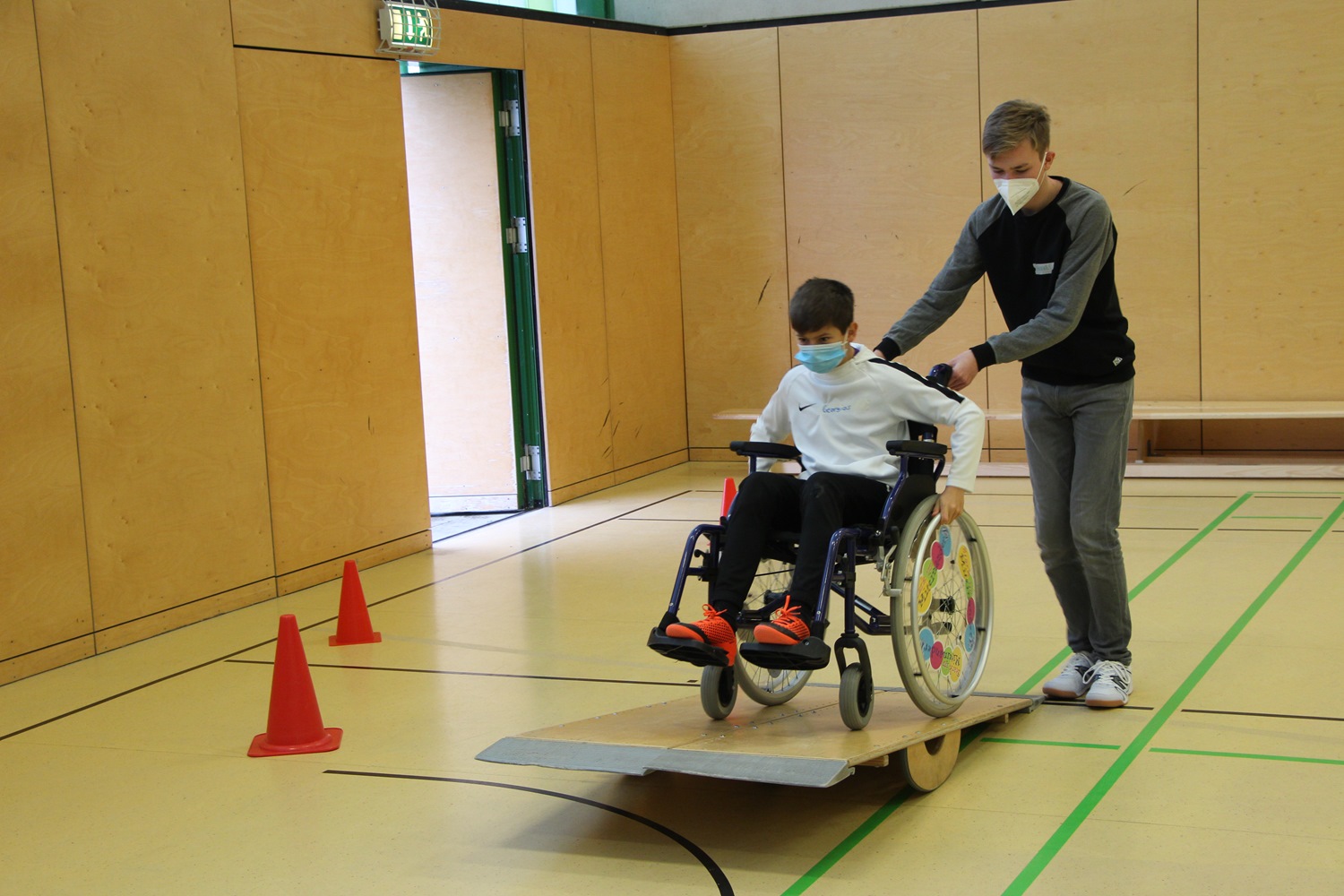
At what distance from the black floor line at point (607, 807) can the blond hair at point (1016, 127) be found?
1646 millimetres

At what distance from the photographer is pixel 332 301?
518cm

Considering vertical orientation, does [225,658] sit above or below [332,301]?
below

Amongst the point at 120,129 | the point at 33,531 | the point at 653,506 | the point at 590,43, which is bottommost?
the point at 653,506

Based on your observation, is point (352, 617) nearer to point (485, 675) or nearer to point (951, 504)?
point (485, 675)

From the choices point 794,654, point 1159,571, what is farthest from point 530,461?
point 794,654

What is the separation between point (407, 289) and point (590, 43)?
6.63ft

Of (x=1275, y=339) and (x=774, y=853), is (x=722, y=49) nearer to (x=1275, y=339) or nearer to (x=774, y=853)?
(x=1275, y=339)

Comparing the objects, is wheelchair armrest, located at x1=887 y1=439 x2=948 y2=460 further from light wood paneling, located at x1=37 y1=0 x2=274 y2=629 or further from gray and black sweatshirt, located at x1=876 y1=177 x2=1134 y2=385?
light wood paneling, located at x1=37 y1=0 x2=274 y2=629

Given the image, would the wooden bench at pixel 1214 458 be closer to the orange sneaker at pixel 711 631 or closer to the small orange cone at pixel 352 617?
the small orange cone at pixel 352 617

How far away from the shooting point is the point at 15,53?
3.96 meters

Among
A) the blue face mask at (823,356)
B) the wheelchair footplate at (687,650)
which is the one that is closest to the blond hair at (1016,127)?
the blue face mask at (823,356)

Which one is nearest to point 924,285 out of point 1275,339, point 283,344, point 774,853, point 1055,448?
point 1275,339

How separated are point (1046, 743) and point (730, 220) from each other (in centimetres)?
497

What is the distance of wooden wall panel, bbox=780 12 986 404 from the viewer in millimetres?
6977
